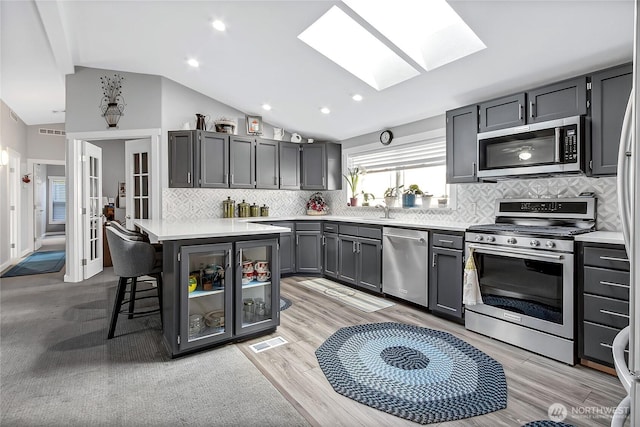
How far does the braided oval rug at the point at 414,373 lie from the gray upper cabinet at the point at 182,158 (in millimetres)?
3066

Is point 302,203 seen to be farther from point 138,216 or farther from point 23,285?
point 23,285

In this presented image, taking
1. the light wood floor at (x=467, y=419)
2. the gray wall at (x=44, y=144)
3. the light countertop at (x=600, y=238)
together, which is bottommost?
the light wood floor at (x=467, y=419)

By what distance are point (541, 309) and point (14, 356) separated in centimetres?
403

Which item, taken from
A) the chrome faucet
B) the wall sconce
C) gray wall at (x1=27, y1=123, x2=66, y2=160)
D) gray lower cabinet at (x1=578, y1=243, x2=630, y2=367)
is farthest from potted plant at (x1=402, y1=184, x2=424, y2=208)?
gray wall at (x1=27, y1=123, x2=66, y2=160)

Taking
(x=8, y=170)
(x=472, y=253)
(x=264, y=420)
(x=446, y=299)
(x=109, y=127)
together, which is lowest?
(x=264, y=420)

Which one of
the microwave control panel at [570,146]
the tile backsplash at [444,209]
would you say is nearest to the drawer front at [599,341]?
the tile backsplash at [444,209]

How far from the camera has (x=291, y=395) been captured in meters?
1.97

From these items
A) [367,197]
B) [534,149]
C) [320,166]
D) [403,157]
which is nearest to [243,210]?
[320,166]

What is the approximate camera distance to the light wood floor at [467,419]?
1.77 meters

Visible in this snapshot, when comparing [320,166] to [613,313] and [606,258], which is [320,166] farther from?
[613,313]

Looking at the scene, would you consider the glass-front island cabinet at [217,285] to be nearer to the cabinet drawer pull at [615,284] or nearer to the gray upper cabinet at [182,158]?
the gray upper cabinet at [182,158]

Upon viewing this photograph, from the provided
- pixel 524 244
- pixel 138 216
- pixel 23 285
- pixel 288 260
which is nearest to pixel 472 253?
pixel 524 244

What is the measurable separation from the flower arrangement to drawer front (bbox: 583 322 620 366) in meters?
3.89

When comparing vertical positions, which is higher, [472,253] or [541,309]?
[472,253]
